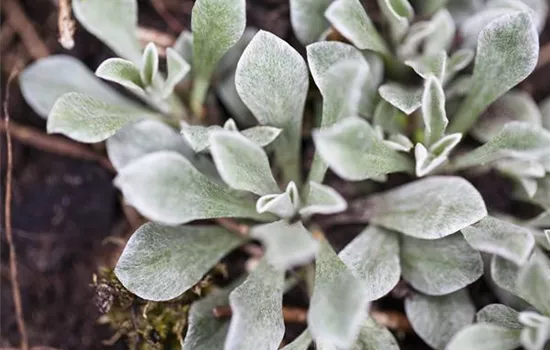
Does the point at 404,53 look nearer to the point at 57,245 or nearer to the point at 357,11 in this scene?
the point at 357,11

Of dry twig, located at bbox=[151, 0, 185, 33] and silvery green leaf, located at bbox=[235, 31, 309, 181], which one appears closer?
silvery green leaf, located at bbox=[235, 31, 309, 181]

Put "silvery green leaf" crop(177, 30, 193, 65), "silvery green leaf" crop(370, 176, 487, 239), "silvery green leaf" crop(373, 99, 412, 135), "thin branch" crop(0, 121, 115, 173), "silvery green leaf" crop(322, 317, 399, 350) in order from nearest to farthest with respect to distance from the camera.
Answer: "silvery green leaf" crop(370, 176, 487, 239), "silvery green leaf" crop(322, 317, 399, 350), "silvery green leaf" crop(373, 99, 412, 135), "silvery green leaf" crop(177, 30, 193, 65), "thin branch" crop(0, 121, 115, 173)

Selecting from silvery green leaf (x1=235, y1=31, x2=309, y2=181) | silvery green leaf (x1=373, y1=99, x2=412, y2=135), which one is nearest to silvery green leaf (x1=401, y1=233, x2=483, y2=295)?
silvery green leaf (x1=373, y1=99, x2=412, y2=135)

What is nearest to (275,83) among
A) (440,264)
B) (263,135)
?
(263,135)

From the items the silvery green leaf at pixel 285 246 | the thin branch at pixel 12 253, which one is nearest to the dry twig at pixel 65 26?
the thin branch at pixel 12 253

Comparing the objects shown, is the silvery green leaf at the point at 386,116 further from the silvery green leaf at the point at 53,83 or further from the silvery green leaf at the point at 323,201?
the silvery green leaf at the point at 53,83

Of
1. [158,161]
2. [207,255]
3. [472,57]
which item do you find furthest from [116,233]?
[472,57]

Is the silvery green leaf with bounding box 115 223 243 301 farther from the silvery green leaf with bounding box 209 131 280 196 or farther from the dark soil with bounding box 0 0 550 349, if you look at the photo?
the dark soil with bounding box 0 0 550 349
